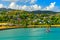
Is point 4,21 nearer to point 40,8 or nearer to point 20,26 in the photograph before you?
point 20,26

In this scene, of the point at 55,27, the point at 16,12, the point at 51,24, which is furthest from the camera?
the point at 16,12

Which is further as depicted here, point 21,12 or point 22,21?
point 21,12

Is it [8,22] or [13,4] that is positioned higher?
[13,4]

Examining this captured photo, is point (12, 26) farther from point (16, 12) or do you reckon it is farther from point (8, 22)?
point (16, 12)

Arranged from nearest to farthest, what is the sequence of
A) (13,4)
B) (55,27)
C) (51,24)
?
(55,27) < (51,24) < (13,4)

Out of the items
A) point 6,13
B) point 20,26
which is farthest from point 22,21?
point 6,13

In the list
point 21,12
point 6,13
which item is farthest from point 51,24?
point 6,13
